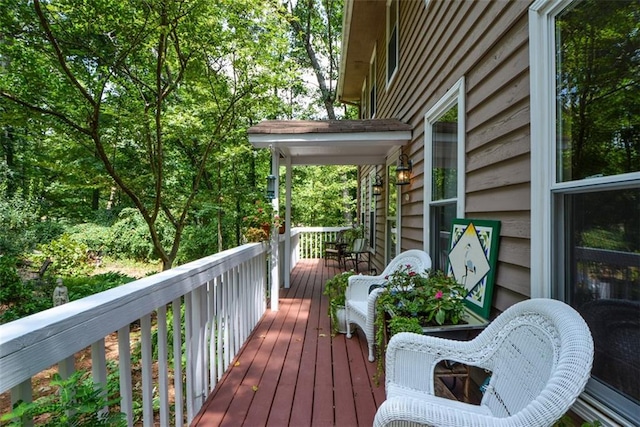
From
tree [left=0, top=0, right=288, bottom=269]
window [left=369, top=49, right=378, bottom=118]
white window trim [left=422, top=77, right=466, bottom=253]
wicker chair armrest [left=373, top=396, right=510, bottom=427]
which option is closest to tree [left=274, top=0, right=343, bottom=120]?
window [left=369, top=49, right=378, bottom=118]

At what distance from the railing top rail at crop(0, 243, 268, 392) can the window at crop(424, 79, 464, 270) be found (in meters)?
2.12

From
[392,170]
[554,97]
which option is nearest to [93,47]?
[392,170]

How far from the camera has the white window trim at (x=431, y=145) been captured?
2523 mm

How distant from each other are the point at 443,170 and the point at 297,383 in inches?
84.7

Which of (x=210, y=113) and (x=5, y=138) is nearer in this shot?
(x=210, y=113)

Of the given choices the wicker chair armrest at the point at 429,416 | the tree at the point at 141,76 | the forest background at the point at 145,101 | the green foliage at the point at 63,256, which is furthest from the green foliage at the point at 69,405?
the green foliage at the point at 63,256

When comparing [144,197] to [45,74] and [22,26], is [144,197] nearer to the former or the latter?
[45,74]

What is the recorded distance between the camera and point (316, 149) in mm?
5059

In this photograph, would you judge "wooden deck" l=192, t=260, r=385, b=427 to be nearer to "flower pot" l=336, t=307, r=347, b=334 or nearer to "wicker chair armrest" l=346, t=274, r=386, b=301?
"flower pot" l=336, t=307, r=347, b=334

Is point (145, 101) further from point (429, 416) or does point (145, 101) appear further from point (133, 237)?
point (429, 416)

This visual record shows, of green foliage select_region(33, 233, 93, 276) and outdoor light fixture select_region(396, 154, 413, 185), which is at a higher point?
outdoor light fixture select_region(396, 154, 413, 185)

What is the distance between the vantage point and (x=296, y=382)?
8.08ft

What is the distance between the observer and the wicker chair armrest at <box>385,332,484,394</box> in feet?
5.41

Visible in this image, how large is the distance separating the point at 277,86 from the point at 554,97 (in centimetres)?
592
